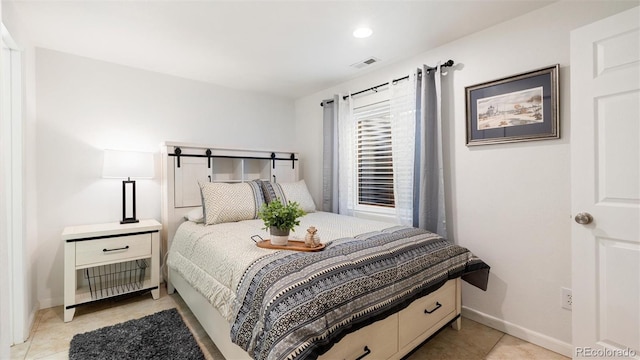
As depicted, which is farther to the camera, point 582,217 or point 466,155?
point 466,155

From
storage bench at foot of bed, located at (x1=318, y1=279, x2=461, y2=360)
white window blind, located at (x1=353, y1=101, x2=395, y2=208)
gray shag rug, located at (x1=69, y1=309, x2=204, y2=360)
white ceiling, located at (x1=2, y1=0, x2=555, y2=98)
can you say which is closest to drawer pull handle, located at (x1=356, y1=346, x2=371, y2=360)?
storage bench at foot of bed, located at (x1=318, y1=279, x2=461, y2=360)

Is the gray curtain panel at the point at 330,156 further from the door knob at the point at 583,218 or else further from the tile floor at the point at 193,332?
the door knob at the point at 583,218

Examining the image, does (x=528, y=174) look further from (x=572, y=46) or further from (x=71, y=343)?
(x=71, y=343)

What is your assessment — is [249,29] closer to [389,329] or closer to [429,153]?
[429,153]

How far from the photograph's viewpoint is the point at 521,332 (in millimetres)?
2111

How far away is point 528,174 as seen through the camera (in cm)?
208

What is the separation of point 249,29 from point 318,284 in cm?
200

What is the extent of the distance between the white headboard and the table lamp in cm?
20

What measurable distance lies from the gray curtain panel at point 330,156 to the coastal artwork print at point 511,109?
160 centimetres

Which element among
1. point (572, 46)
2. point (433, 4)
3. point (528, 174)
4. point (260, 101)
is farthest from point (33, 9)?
point (528, 174)

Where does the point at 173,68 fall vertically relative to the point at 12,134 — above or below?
above

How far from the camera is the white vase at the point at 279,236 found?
1.78 meters

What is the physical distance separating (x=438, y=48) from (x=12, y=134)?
3404 mm

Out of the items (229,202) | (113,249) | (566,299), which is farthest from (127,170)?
(566,299)
